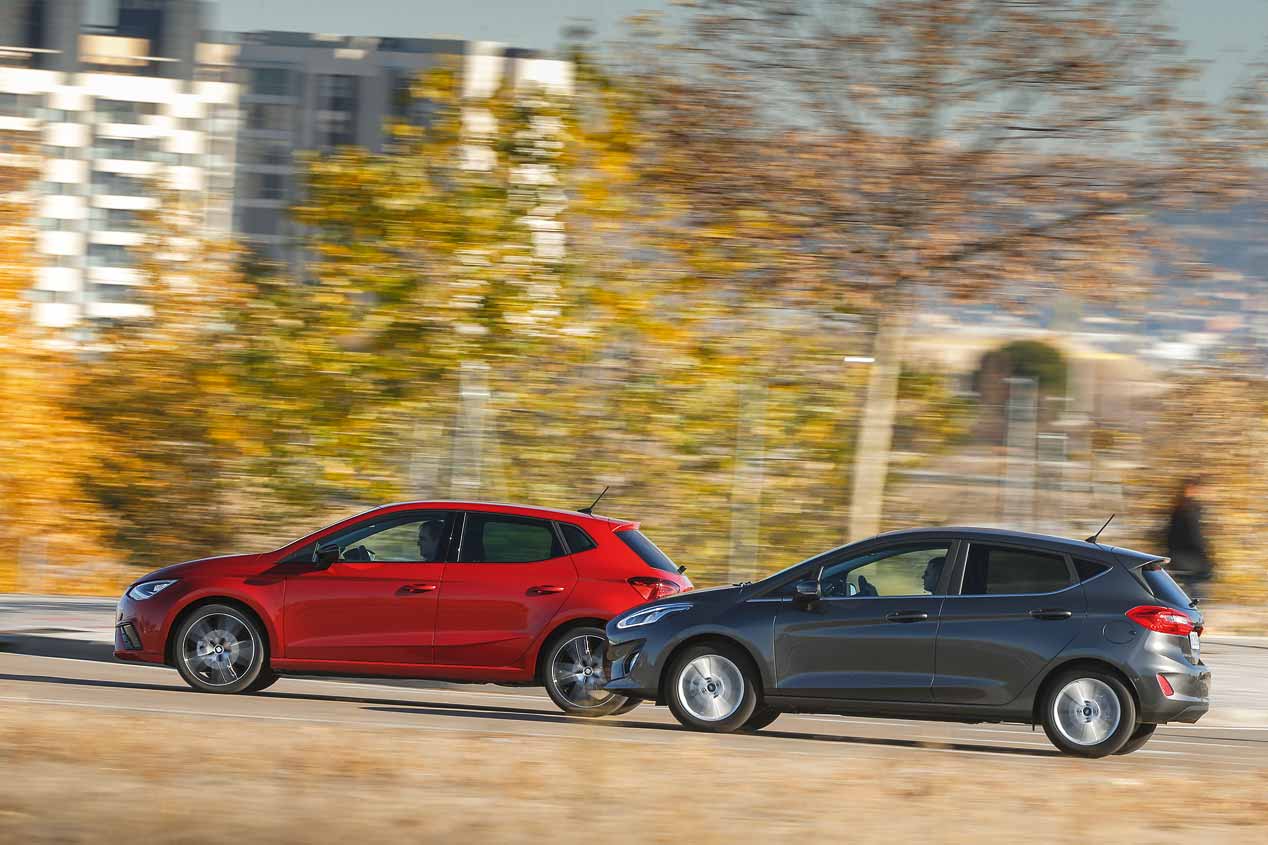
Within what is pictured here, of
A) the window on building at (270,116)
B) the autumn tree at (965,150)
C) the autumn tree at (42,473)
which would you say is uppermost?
the window on building at (270,116)

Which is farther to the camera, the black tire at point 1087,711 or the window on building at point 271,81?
the window on building at point 271,81

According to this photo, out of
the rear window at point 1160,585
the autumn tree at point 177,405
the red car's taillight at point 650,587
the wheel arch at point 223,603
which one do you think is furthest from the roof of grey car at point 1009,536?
the autumn tree at point 177,405

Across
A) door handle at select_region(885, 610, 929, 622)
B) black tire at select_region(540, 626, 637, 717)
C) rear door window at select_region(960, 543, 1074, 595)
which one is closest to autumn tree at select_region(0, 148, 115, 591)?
black tire at select_region(540, 626, 637, 717)

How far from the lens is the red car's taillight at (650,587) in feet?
39.4

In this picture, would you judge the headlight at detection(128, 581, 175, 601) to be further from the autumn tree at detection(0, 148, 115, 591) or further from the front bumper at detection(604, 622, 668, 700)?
the autumn tree at detection(0, 148, 115, 591)

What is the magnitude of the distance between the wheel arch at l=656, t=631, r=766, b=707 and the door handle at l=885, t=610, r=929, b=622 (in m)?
0.89

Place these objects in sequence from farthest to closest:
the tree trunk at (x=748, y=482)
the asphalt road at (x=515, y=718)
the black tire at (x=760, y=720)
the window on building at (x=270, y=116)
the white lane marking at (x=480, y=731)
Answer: the window on building at (x=270, y=116) < the tree trunk at (x=748, y=482) < the black tire at (x=760, y=720) < the asphalt road at (x=515, y=718) < the white lane marking at (x=480, y=731)

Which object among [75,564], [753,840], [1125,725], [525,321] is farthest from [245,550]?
[753,840]

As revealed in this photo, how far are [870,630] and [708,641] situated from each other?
3.43ft

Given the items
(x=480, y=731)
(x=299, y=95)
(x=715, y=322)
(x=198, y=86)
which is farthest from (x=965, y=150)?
(x=299, y=95)

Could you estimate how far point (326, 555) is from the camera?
1227 cm

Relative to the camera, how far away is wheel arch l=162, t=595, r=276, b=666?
12207 millimetres

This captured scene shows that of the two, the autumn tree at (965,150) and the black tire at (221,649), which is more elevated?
the autumn tree at (965,150)

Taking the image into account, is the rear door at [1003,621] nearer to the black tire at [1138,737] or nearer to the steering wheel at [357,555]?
the black tire at [1138,737]
